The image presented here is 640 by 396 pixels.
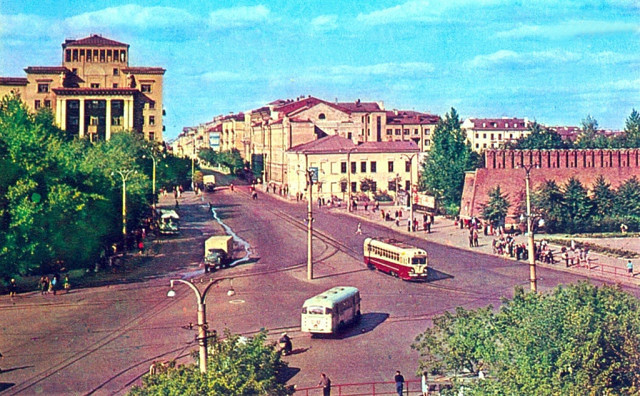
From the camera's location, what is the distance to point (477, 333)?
68.0 feet

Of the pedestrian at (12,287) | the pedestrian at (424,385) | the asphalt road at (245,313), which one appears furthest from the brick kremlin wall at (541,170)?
the pedestrian at (424,385)

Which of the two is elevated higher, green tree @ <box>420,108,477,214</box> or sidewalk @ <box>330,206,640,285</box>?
green tree @ <box>420,108,477,214</box>

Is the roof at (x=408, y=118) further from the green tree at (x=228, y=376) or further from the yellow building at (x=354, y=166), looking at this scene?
the green tree at (x=228, y=376)

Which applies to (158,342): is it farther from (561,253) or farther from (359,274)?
(561,253)

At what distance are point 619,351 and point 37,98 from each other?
333 feet

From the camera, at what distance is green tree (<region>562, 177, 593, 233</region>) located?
60.4 metres

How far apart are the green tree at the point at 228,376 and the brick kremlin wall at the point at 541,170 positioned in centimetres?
4706

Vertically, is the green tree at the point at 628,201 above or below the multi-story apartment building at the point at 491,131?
below

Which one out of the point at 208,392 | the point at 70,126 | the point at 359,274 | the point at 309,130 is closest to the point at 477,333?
the point at 208,392

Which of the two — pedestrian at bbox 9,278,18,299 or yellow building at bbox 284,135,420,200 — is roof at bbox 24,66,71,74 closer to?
yellow building at bbox 284,135,420,200

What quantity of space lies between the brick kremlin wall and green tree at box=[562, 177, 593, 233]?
3.96 metres

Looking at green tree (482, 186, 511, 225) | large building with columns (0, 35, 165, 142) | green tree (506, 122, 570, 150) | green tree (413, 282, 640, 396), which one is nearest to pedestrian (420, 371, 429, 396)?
green tree (413, 282, 640, 396)

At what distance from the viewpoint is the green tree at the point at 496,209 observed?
61.6 meters

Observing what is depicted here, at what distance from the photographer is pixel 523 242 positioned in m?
53.0
